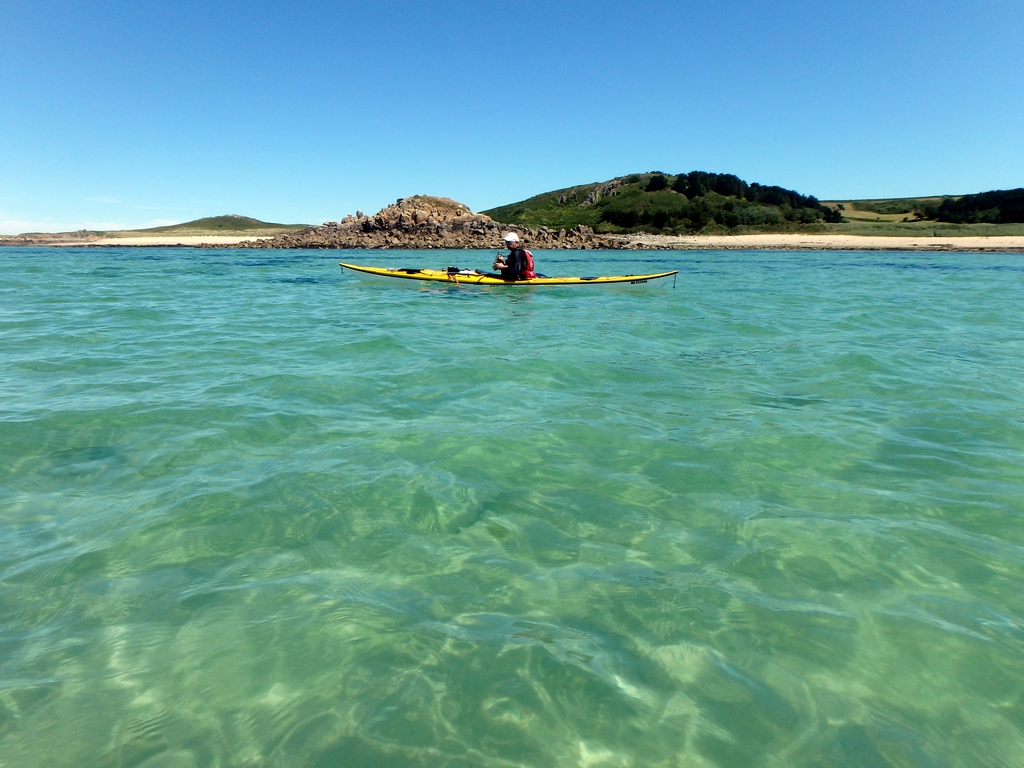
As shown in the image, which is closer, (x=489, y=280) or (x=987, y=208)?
(x=489, y=280)

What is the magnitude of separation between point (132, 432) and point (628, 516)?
4.63 m

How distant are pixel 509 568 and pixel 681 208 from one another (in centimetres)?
8896

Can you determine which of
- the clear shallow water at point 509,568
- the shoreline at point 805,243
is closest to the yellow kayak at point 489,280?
the clear shallow water at point 509,568

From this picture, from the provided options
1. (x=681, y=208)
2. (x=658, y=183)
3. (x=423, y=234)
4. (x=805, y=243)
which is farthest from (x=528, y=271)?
(x=658, y=183)

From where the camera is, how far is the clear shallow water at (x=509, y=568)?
228cm

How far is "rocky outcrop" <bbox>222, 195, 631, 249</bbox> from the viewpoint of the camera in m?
60.9

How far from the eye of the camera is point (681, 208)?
277 ft

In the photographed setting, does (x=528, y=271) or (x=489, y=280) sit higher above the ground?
(x=528, y=271)

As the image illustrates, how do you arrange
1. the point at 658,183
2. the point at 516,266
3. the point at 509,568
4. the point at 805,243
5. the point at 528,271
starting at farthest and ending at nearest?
the point at 658,183
the point at 805,243
the point at 528,271
the point at 516,266
the point at 509,568

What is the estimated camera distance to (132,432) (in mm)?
5441

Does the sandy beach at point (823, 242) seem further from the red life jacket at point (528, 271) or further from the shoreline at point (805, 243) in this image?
the red life jacket at point (528, 271)

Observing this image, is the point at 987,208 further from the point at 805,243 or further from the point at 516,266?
the point at 516,266

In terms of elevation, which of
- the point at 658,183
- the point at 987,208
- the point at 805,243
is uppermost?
the point at 658,183

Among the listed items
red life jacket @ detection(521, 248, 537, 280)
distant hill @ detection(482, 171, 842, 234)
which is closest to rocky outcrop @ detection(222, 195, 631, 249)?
distant hill @ detection(482, 171, 842, 234)
